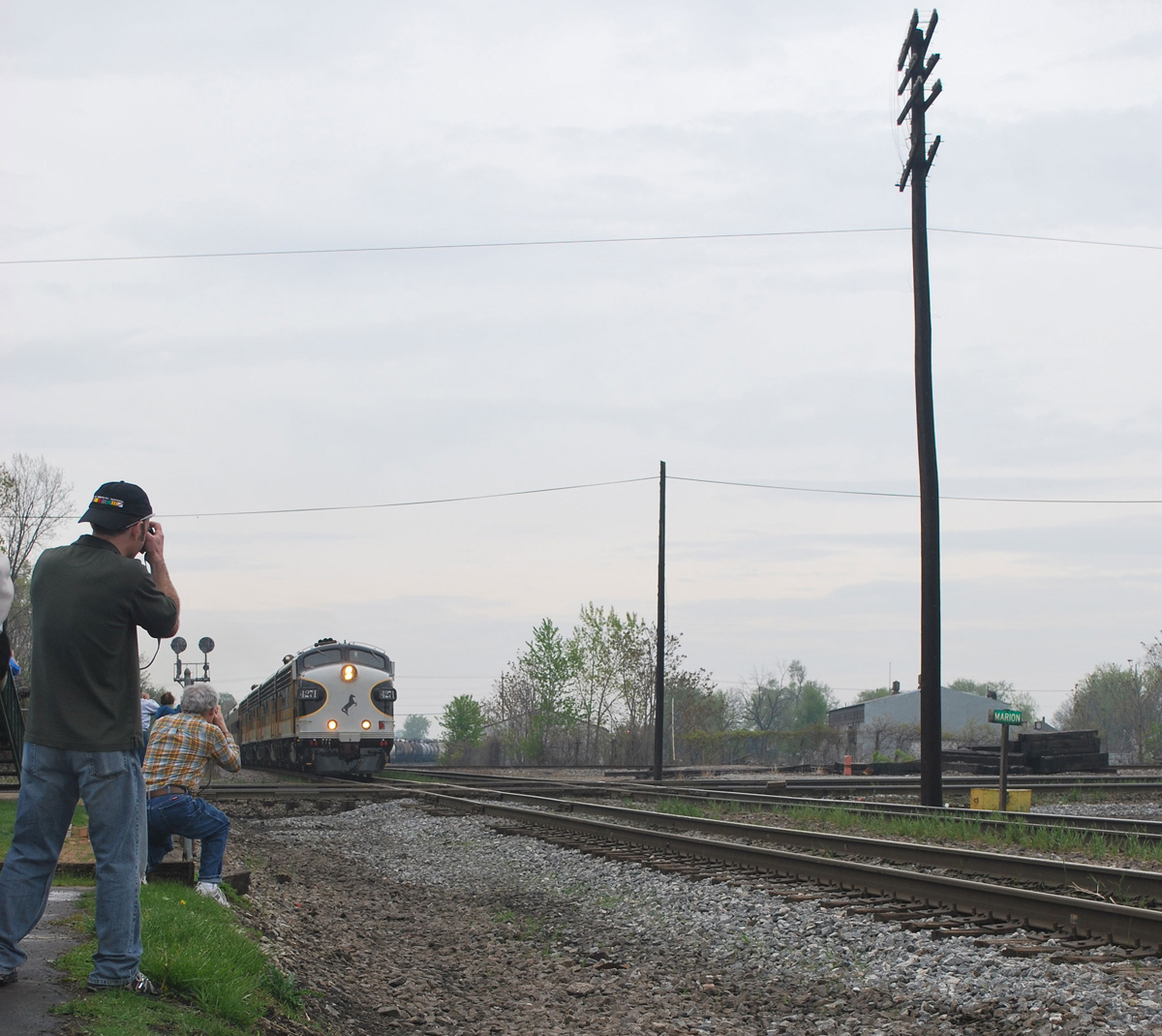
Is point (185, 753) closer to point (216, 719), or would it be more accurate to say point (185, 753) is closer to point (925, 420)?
point (216, 719)

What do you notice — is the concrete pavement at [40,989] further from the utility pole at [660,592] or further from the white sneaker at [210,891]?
the utility pole at [660,592]

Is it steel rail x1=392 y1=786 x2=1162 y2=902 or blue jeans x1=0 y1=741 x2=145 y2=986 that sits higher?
blue jeans x1=0 y1=741 x2=145 y2=986

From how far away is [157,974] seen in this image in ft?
15.1

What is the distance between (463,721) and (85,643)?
78.7 m

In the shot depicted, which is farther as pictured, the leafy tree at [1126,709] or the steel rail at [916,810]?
the leafy tree at [1126,709]

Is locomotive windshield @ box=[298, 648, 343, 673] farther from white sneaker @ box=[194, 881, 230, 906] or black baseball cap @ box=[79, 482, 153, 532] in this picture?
black baseball cap @ box=[79, 482, 153, 532]

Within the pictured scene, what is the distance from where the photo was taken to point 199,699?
6.80 metres

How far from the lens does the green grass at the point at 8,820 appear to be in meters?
9.91

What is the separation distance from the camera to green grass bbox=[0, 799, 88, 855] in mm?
9914

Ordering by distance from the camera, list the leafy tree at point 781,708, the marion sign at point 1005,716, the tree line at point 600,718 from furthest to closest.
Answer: the leafy tree at point 781,708 < the tree line at point 600,718 < the marion sign at point 1005,716

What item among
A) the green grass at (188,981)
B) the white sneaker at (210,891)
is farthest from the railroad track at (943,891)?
the white sneaker at (210,891)

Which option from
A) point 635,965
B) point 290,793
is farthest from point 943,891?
point 290,793

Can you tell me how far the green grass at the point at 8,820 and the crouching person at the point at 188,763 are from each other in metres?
2.44

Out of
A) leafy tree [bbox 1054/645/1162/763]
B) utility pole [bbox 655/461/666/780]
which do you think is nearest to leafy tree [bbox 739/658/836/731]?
leafy tree [bbox 1054/645/1162/763]
